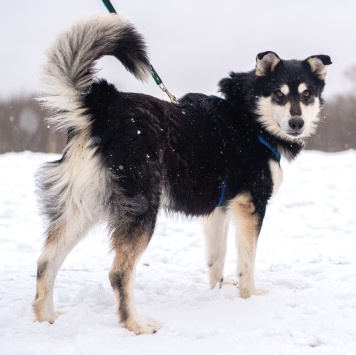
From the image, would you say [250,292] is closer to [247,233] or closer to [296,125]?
[247,233]

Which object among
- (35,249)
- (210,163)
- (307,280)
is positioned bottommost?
(35,249)

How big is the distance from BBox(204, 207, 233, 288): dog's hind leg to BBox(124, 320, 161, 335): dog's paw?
58.4 inches

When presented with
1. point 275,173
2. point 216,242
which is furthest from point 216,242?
point 275,173

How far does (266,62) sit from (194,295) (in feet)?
7.11

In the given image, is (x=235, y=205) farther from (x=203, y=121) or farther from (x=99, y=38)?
(x=99, y=38)

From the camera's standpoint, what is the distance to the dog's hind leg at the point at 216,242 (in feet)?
16.6

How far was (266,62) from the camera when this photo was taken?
4.73 m

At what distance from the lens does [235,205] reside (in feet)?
15.1

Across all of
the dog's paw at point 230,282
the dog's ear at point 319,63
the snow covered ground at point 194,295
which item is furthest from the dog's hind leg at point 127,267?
the dog's ear at point 319,63

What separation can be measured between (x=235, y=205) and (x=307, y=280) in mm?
1150

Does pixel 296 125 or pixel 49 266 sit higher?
pixel 296 125

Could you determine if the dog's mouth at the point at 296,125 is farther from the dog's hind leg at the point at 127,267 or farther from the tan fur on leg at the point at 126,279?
the tan fur on leg at the point at 126,279

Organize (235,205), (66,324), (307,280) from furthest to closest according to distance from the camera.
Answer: (307,280)
(235,205)
(66,324)

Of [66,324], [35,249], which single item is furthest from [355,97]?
[66,324]
